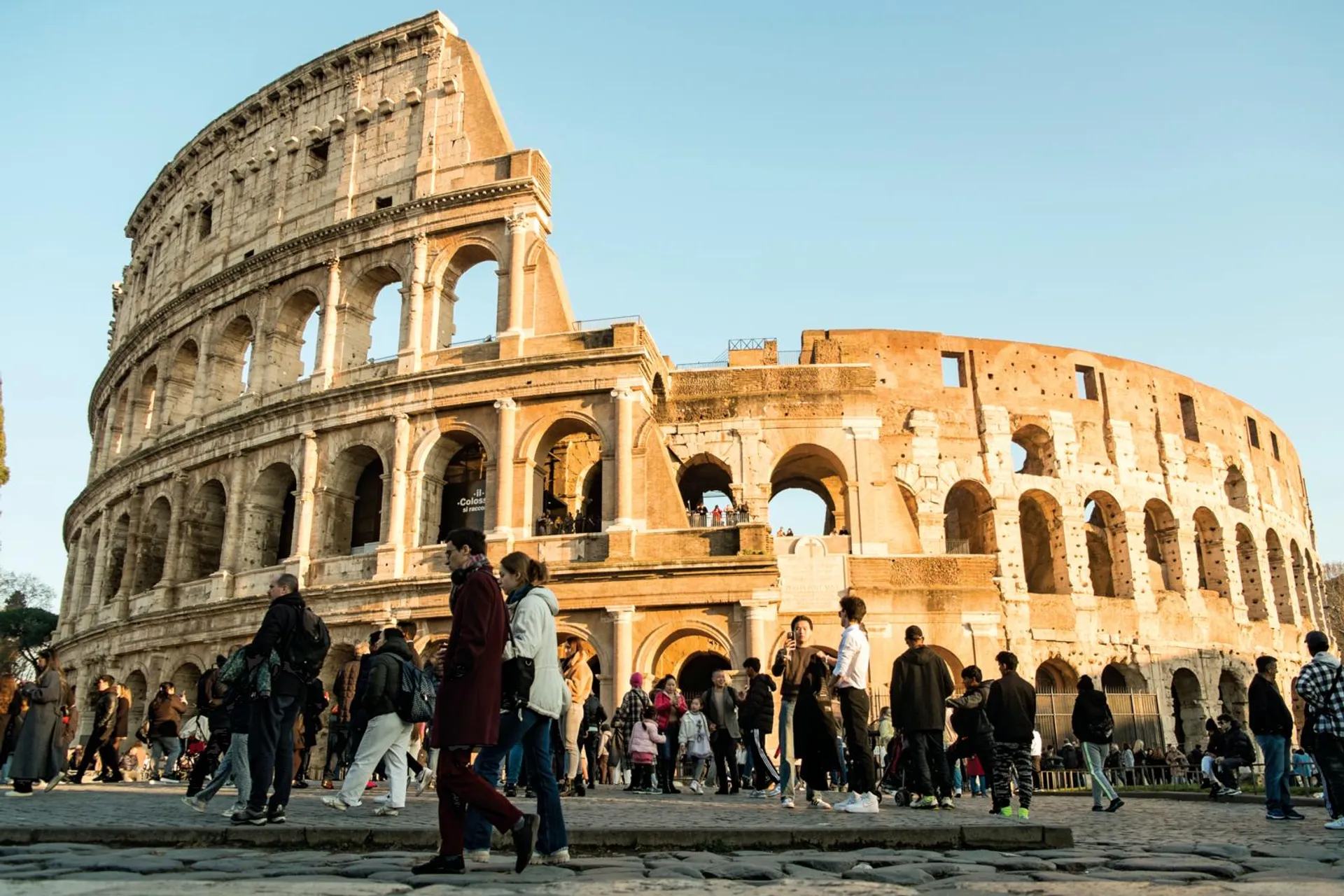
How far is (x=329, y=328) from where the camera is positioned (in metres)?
25.1

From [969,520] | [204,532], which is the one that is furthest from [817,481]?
[204,532]

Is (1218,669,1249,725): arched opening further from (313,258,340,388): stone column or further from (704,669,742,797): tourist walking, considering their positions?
(313,258,340,388): stone column

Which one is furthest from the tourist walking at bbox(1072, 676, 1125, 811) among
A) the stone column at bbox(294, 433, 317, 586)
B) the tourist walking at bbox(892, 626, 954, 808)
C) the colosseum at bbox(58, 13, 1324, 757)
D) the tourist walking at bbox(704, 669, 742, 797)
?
the stone column at bbox(294, 433, 317, 586)

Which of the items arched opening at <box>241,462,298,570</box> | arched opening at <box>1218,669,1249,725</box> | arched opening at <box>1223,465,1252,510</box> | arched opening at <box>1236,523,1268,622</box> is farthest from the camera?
arched opening at <box>1223,465,1252,510</box>

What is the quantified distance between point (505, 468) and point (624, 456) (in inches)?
105

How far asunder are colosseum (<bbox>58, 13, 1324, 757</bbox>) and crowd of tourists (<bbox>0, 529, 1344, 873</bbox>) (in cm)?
731

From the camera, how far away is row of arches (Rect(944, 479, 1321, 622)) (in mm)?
27812

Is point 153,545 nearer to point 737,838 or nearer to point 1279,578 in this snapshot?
point 737,838

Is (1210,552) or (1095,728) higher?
(1210,552)

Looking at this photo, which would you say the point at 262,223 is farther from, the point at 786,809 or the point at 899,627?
the point at 786,809

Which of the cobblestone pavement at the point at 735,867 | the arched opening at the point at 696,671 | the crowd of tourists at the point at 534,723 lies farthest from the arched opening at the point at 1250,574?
the cobblestone pavement at the point at 735,867

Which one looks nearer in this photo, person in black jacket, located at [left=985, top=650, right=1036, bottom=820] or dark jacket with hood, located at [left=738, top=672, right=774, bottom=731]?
person in black jacket, located at [left=985, top=650, right=1036, bottom=820]

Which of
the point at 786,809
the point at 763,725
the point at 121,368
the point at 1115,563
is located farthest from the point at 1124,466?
the point at 121,368

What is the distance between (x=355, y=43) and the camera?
2744 centimetres
